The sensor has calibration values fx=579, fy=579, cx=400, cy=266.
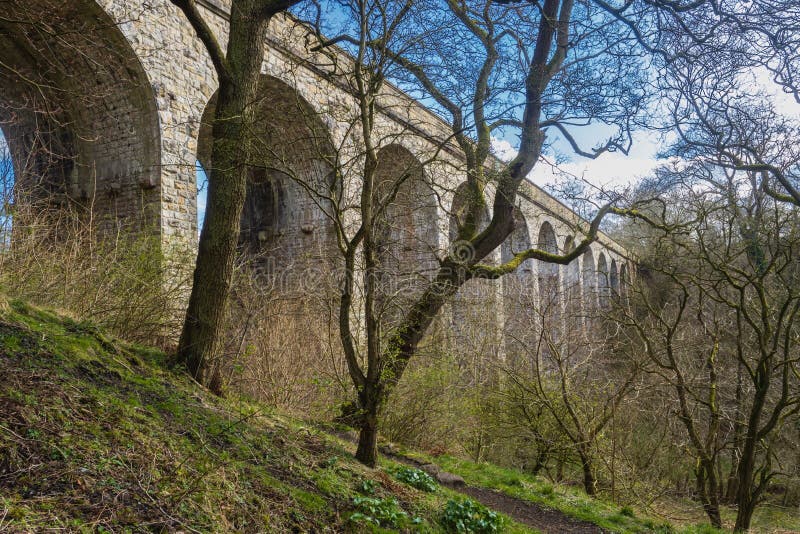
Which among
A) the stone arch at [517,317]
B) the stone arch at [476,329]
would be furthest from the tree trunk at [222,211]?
the stone arch at [517,317]

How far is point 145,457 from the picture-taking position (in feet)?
8.71

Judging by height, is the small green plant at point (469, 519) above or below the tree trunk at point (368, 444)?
below

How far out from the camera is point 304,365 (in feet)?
22.0

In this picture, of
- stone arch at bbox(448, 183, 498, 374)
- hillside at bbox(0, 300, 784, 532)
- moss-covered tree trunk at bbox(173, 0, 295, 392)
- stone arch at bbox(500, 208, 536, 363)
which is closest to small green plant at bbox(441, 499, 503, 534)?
hillside at bbox(0, 300, 784, 532)

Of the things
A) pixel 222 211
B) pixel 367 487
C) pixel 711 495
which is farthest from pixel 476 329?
pixel 367 487

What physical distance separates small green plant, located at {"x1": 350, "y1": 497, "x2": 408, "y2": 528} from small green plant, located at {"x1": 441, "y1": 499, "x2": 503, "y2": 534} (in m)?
0.46

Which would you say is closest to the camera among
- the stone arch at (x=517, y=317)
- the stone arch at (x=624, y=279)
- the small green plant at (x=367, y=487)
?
the small green plant at (x=367, y=487)

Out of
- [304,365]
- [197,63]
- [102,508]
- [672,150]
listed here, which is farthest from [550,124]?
[102,508]

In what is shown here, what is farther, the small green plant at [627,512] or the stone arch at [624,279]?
the stone arch at [624,279]

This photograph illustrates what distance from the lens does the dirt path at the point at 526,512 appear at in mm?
5324

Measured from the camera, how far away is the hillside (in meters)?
2.19

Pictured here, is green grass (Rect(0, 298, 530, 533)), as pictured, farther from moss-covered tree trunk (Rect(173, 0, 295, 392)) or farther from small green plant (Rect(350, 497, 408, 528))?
moss-covered tree trunk (Rect(173, 0, 295, 392))

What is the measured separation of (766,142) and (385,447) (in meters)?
6.16

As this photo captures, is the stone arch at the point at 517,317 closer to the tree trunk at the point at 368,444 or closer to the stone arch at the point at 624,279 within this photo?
the stone arch at the point at 624,279
